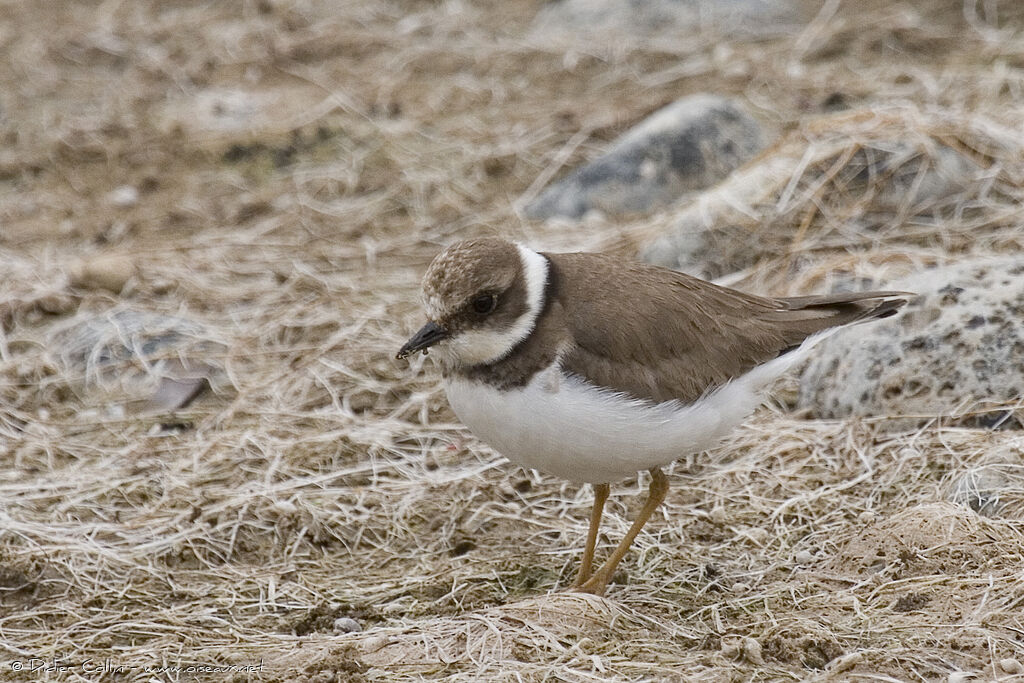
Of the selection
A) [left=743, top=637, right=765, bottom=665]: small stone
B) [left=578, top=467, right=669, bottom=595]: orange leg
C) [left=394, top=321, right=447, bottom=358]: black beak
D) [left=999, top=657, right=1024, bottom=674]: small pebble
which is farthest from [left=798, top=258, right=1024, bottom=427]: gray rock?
[left=394, top=321, right=447, bottom=358]: black beak

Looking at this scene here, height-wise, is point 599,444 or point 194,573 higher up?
point 599,444

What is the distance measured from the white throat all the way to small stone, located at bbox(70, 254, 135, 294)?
3.81 metres

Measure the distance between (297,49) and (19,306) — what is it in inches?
176

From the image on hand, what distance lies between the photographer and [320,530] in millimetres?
5328

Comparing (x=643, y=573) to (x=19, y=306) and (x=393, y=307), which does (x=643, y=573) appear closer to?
(x=393, y=307)

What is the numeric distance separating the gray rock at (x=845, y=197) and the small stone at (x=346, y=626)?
3.19 meters

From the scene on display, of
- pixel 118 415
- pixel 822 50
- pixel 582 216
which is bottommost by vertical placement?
Result: pixel 118 415

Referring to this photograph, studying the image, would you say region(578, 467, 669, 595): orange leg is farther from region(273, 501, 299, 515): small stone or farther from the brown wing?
region(273, 501, 299, 515): small stone

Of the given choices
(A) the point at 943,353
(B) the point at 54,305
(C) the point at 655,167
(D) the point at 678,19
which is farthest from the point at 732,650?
(D) the point at 678,19

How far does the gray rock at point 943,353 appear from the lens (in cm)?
534

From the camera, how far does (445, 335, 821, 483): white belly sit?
425cm

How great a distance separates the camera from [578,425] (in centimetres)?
425

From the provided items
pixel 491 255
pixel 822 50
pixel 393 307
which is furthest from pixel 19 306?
pixel 822 50

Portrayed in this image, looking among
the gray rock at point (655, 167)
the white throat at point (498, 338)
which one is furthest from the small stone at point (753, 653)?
the gray rock at point (655, 167)
